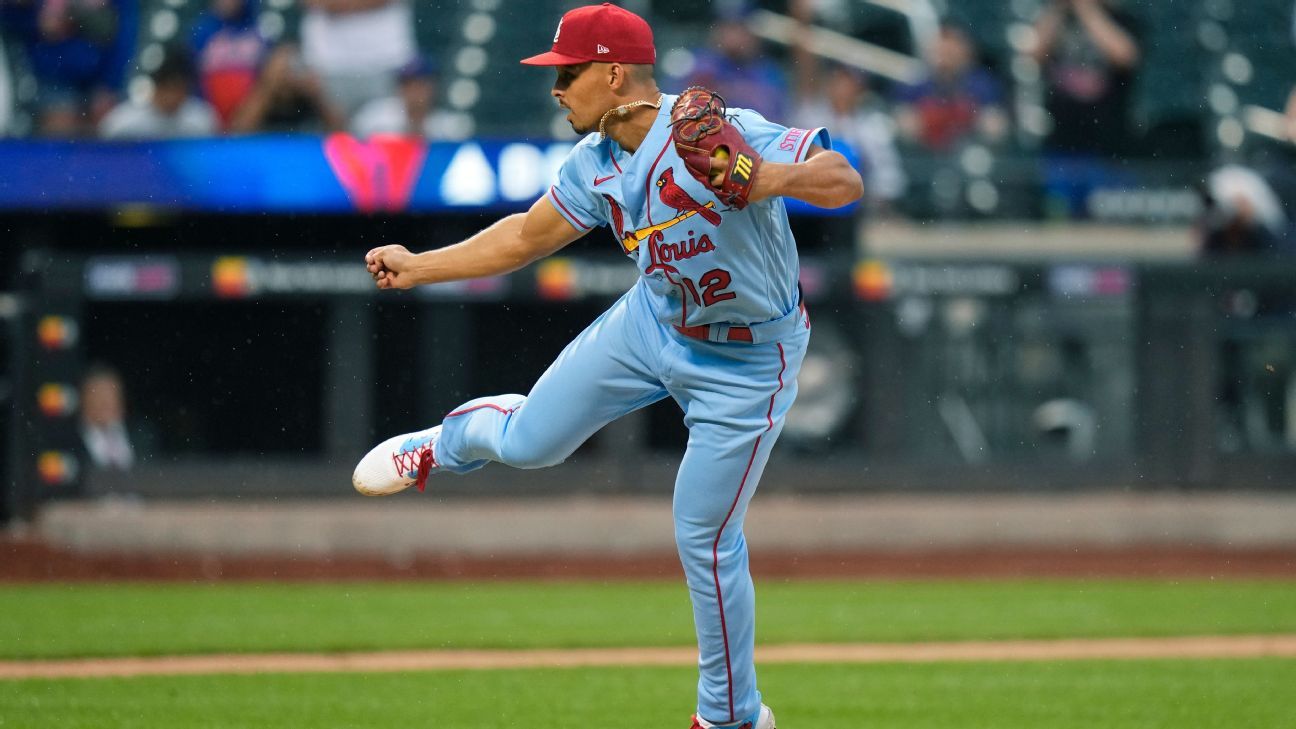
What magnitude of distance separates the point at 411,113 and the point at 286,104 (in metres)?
0.77

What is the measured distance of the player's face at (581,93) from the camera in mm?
4418

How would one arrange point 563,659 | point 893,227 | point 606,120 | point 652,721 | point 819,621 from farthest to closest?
point 893,227 → point 819,621 → point 563,659 → point 652,721 → point 606,120

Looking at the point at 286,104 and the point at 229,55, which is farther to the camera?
the point at 229,55

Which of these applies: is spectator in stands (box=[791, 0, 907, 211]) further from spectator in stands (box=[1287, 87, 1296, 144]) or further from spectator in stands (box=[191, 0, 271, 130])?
spectator in stands (box=[191, 0, 271, 130])

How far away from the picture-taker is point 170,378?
10.1 meters

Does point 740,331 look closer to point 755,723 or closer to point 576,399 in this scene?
point 576,399

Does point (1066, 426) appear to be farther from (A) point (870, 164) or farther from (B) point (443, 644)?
(B) point (443, 644)

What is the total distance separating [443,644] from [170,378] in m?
3.41

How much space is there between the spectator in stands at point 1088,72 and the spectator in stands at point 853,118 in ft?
3.79

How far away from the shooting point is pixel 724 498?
4551 millimetres

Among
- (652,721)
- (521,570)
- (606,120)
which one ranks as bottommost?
(521,570)

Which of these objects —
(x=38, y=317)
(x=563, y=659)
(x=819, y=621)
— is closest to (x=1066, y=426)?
(x=819, y=621)

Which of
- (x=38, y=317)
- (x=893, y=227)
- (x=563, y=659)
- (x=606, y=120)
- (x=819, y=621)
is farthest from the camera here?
(x=893, y=227)

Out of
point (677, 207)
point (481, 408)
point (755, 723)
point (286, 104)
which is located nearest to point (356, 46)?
point (286, 104)
